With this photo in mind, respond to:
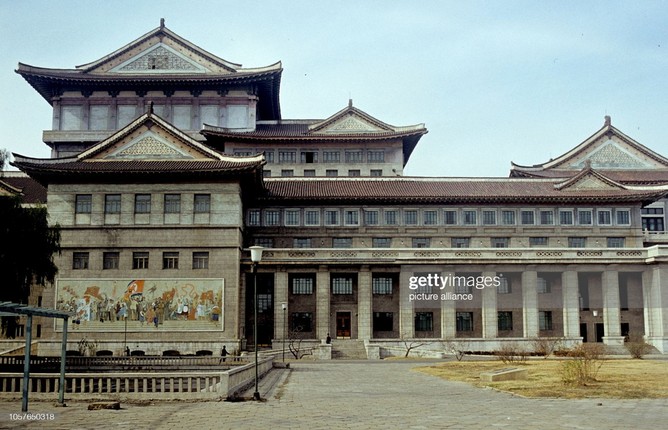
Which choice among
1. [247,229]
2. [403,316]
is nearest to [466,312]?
[403,316]

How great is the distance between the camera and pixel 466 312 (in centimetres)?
5872

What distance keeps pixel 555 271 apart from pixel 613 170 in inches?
666

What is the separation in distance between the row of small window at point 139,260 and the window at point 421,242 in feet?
58.9

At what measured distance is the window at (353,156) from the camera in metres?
69.0

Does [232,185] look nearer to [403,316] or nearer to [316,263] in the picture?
[316,263]

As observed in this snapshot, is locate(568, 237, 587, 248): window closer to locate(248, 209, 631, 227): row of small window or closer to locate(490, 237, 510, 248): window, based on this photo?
locate(248, 209, 631, 227): row of small window

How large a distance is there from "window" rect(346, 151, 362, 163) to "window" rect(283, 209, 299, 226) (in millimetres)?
10290

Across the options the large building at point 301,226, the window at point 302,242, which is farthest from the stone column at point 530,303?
the window at point 302,242

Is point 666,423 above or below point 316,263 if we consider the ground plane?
below

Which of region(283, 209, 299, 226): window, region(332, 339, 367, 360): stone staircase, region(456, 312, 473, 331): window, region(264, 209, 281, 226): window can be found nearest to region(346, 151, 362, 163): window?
region(283, 209, 299, 226): window

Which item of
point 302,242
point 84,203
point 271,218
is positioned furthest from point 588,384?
point 84,203

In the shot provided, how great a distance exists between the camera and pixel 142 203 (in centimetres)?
5281

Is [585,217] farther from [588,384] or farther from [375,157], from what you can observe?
[588,384]

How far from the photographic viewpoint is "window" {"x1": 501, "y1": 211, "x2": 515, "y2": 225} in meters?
61.5
